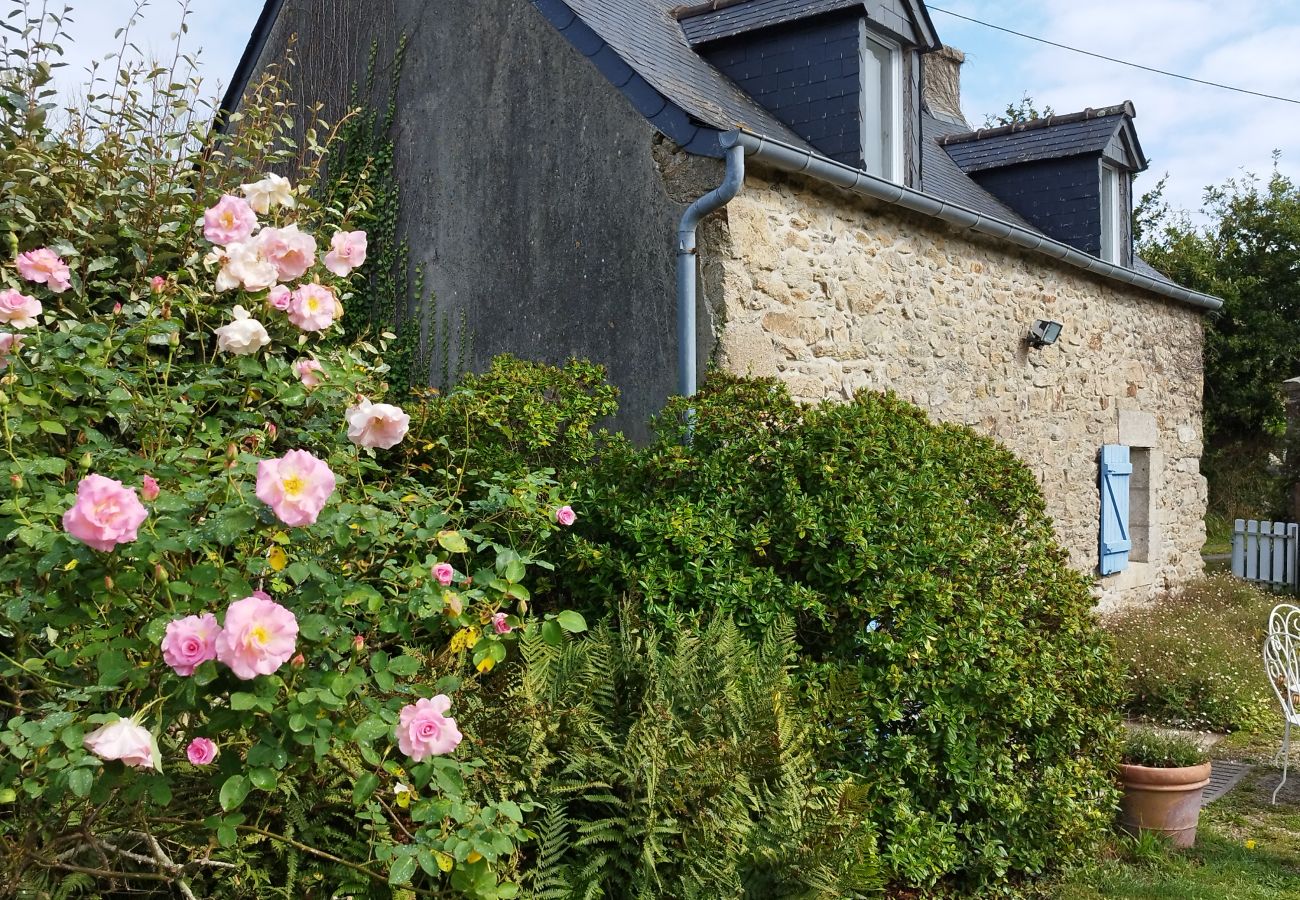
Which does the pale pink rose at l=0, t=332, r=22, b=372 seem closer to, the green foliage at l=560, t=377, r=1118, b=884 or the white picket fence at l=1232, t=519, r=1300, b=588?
the green foliage at l=560, t=377, r=1118, b=884

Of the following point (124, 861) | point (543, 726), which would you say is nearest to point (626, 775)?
point (543, 726)

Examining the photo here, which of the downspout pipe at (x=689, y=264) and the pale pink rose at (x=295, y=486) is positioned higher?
the downspout pipe at (x=689, y=264)

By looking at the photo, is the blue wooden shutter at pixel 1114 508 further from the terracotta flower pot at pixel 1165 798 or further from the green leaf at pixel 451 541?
the green leaf at pixel 451 541

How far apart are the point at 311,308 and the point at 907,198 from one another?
4518 millimetres

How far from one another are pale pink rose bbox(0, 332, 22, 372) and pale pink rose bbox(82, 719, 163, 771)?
1256 mm

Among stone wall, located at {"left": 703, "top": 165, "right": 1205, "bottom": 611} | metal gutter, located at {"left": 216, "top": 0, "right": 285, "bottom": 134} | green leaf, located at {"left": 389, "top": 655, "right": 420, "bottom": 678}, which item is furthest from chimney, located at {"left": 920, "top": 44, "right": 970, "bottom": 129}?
green leaf, located at {"left": 389, "top": 655, "right": 420, "bottom": 678}

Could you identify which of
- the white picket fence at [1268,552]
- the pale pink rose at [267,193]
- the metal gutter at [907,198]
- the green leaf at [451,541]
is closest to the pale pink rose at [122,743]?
the green leaf at [451,541]

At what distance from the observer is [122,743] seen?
1998 millimetres

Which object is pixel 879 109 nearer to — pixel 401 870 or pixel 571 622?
pixel 571 622

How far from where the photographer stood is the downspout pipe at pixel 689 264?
17.6 ft

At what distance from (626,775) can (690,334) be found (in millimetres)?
2894

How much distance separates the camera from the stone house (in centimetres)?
583

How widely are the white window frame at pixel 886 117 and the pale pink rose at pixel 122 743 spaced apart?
600 cm

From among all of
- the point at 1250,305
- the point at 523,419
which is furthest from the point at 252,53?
the point at 1250,305
